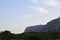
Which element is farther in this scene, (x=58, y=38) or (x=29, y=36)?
(x=29, y=36)

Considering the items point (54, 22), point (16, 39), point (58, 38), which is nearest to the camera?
point (58, 38)

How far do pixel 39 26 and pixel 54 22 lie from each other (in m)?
5.11

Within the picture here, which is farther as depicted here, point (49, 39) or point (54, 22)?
point (54, 22)

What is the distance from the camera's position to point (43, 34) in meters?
24.1

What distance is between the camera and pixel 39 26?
137ft

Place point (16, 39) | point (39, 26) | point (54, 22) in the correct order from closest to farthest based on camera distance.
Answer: point (16, 39)
point (54, 22)
point (39, 26)

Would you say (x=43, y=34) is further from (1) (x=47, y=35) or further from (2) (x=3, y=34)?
(2) (x=3, y=34)

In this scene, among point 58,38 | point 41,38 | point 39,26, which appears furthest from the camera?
point 39,26

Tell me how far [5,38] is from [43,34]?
5299 millimetres

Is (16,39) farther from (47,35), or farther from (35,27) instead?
(35,27)

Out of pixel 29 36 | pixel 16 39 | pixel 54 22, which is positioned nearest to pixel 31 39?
pixel 29 36

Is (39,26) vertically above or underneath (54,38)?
above

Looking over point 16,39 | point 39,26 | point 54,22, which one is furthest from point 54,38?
point 39,26

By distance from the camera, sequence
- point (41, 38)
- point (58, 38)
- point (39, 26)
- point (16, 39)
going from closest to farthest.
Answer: point (58, 38), point (41, 38), point (16, 39), point (39, 26)
